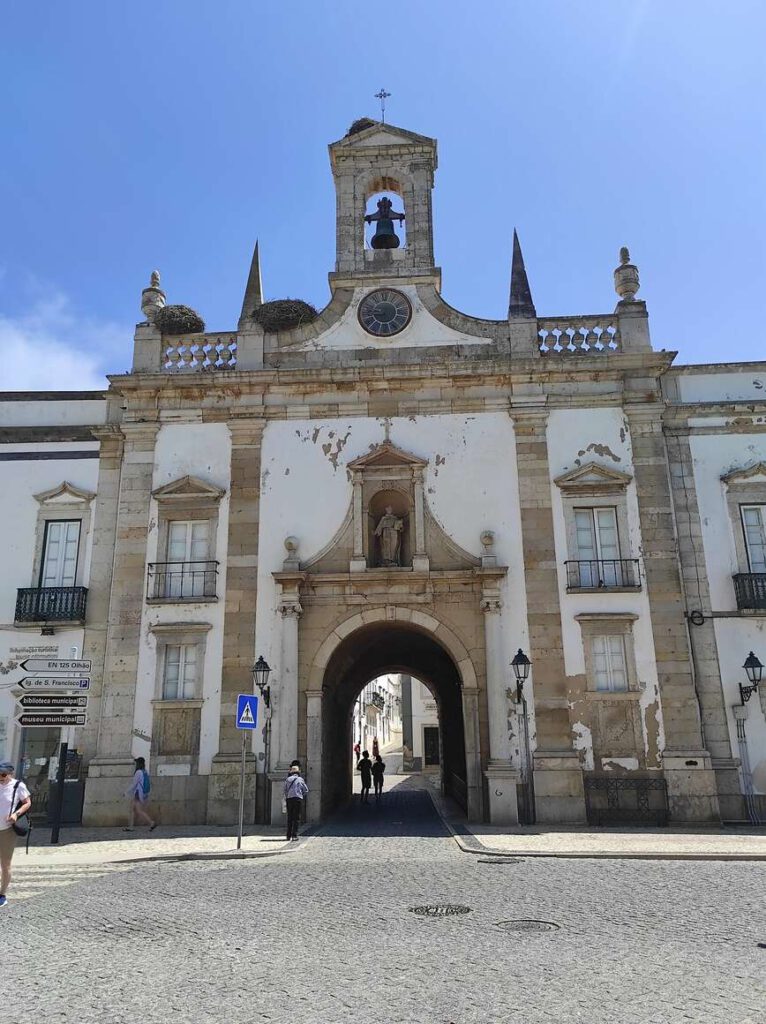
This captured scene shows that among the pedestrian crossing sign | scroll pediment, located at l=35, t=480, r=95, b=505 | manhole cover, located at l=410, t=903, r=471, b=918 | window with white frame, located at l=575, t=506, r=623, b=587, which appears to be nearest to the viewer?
manhole cover, located at l=410, t=903, r=471, b=918

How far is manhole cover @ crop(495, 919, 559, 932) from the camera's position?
257 inches

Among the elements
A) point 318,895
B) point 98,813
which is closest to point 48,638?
point 98,813

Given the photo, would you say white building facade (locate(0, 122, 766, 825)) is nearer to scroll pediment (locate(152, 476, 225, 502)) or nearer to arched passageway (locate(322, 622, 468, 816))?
scroll pediment (locate(152, 476, 225, 502))

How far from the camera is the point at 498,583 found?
1583 cm

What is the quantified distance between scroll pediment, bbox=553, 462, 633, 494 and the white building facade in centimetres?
5

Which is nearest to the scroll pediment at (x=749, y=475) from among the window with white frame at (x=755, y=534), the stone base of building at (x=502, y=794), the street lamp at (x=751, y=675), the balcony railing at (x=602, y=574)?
the window with white frame at (x=755, y=534)

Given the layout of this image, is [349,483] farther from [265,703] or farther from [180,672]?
[180,672]

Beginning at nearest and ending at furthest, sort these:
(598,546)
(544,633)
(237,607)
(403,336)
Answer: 1. (544,633)
2. (237,607)
3. (598,546)
4. (403,336)

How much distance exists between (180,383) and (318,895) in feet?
39.4

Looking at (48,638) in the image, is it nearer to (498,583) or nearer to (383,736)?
(498,583)

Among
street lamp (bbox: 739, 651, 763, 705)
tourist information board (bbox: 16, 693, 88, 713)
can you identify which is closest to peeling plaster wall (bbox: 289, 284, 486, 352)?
street lamp (bbox: 739, 651, 763, 705)

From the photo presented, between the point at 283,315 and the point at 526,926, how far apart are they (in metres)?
14.1

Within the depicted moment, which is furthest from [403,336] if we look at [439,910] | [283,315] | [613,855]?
[439,910]

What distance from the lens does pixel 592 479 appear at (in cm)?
1650
